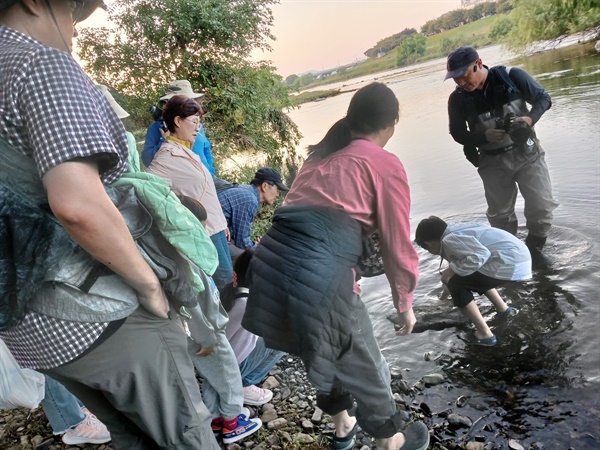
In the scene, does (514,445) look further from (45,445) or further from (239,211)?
(45,445)

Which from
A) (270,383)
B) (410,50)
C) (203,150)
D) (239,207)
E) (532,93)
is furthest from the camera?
(410,50)

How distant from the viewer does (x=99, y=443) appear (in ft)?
8.75

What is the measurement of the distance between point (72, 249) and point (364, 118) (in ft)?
4.71

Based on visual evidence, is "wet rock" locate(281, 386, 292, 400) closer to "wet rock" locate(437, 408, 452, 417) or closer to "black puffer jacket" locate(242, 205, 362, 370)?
"wet rock" locate(437, 408, 452, 417)

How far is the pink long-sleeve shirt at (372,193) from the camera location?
1.95 meters

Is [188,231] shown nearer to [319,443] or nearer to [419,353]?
[319,443]

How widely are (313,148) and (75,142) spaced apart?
4.24ft

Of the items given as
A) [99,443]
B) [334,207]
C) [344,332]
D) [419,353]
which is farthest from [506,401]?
[99,443]

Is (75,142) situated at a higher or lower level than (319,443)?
higher

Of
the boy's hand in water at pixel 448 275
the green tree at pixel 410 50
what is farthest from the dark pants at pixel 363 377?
the green tree at pixel 410 50

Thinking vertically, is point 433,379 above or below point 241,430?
below

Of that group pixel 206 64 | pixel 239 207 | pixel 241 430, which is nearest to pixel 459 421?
pixel 241 430

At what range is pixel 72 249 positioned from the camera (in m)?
1.24

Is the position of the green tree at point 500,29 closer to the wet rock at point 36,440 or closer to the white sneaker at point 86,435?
the white sneaker at point 86,435
